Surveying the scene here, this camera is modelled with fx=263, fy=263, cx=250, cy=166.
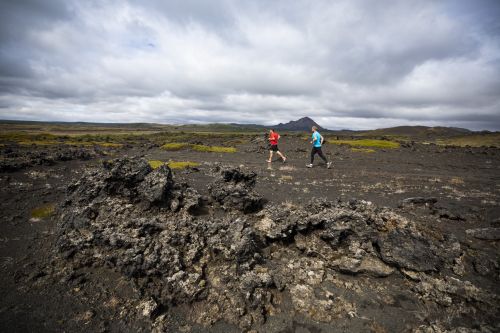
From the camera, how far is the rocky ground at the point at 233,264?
22.4 feet

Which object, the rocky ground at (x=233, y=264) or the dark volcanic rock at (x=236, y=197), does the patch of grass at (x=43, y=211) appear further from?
the dark volcanic rock at (x=236, y=197)

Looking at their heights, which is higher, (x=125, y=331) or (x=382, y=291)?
(x=382, y=291)

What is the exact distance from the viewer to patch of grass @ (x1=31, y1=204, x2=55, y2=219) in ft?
43.7

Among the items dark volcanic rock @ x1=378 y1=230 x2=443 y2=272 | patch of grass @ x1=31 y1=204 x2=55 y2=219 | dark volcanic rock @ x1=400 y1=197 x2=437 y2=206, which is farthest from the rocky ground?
dark volcanic rock @ x1=400 y1=197 x2=437 y2=206

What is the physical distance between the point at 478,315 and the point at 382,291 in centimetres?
219

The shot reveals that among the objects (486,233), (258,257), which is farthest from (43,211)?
(486,233)

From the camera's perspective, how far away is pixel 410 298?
24.1 ft

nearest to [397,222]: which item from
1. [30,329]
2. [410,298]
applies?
[410,298]

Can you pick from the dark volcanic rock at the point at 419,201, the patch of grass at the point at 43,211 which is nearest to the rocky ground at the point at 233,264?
the patch of grass at the point at 43,211

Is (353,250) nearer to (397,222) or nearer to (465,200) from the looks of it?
(397,222)

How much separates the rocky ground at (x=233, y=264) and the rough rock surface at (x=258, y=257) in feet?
0.13

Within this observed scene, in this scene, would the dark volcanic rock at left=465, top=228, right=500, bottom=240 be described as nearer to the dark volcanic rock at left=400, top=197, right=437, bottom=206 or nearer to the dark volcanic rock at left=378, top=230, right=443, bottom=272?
the dark volcanic rock at left=378, top=230, right=443, bottom=272

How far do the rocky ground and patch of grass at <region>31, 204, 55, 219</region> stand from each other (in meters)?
0.54

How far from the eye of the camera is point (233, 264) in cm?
855
